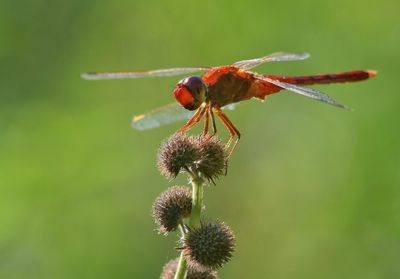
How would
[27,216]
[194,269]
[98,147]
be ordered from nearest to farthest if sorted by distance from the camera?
[194,269]
[27,216]
[98,147]

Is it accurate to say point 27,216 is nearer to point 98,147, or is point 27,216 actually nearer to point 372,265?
point 98,147

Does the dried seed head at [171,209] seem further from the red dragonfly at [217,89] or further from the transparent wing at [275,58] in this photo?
the transparent wing at [275,58]

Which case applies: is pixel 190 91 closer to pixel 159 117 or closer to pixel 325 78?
pixel 159 117

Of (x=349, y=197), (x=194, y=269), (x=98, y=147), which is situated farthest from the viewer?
(x=98, y=147)

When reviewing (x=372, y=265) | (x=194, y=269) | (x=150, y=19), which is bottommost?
(x=194, y=269)

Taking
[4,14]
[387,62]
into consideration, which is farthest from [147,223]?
[4,14]

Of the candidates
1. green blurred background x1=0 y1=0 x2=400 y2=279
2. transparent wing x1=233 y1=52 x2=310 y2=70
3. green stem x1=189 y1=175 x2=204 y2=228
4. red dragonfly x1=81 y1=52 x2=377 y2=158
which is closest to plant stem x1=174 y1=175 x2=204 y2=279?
green stem x1=189 y1=175 x2=204 y2=228

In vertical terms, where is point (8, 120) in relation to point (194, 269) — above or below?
above

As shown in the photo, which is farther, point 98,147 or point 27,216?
point 98,147
